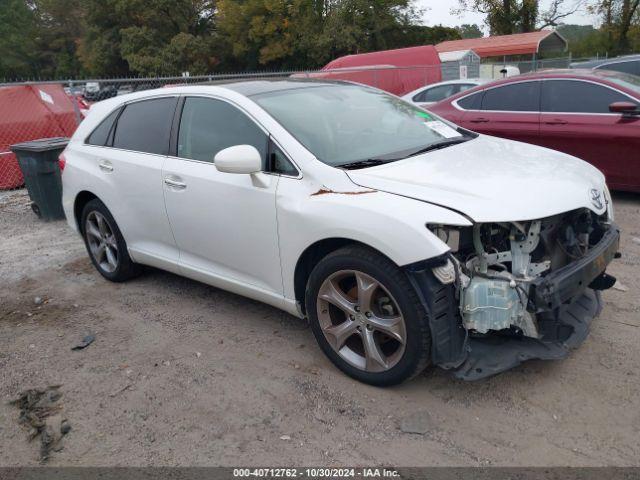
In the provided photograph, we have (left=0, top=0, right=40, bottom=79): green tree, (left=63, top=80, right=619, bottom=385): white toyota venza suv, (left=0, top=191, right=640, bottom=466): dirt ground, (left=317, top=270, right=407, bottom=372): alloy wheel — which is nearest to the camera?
(left=0, top=191, right=640, bottom=466): dirt ground

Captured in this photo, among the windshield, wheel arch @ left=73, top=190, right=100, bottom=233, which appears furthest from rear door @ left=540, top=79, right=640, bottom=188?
wheel arch @ left=73, top=190, right=100, bottom=233

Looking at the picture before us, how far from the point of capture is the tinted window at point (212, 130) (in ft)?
12.1

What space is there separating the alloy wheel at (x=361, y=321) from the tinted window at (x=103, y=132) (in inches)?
107

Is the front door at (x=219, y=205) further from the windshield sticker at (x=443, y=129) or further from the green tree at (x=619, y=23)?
the green tree at (x=619, y=23)

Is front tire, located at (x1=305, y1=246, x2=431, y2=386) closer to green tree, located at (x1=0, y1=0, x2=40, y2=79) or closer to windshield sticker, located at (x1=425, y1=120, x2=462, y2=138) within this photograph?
windshield sticker, located at (x1=425, y1=120, x2=462, y2=138)

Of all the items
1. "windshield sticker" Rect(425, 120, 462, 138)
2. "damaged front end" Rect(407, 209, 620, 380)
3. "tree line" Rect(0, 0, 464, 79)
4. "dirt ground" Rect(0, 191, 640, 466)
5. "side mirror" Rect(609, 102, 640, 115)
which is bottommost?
"dirt ground" Rect(0, 191, 640, 466)

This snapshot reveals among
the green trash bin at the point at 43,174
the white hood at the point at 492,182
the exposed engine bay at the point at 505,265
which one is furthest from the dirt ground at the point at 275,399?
the green trash bin at the point at 43,174

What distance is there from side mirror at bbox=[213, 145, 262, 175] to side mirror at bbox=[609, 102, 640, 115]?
4.66m

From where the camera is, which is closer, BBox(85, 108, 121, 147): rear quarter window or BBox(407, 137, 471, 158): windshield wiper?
BBox(407, 137, 471, 158): windshield wiper

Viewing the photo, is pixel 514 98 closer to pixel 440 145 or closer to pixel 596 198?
pixel 440 145

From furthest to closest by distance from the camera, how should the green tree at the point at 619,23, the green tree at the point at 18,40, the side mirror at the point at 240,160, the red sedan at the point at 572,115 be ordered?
the green tree at the point at 18,40 → the green tree at the point at 619,23 → the red sedan at the point at 572,115 → the side mirror at the point at 240,160

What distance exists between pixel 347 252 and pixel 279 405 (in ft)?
3.02

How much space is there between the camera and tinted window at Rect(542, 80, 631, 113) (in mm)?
6492

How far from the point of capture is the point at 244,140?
371 cm
